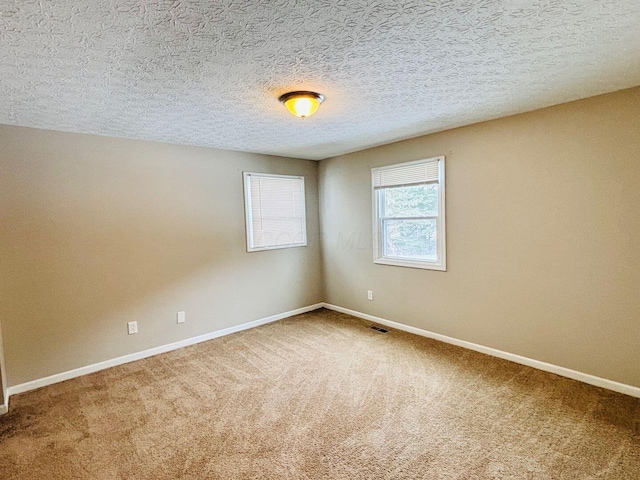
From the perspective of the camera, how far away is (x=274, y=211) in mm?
4570

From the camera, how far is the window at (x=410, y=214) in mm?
3611

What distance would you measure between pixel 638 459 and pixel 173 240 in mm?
4137

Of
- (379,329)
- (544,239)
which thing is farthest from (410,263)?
(544,239)

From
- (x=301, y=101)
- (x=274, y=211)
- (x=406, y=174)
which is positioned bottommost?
(x=274, y=211)

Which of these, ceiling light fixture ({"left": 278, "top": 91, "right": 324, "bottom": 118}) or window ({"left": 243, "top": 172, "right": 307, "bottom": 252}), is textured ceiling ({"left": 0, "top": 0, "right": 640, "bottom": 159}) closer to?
ceiling light fixture ({"left": 278, "top": 91, "right": 324, "bottom": 118})

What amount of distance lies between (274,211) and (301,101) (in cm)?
240

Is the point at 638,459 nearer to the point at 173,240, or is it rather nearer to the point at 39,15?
the point at 39,15

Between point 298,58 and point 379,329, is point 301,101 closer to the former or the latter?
point 298,58

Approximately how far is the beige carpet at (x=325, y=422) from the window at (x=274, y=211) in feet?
5.60

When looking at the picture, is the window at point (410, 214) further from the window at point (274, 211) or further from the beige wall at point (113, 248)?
the beige wall at point (113, 248)

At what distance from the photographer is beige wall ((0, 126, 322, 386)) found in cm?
285

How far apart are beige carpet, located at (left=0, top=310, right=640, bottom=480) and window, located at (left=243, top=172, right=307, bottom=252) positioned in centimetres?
171

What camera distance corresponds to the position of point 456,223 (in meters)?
3.46

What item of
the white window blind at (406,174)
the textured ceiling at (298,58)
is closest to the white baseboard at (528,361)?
the white window blind at (406,174)
